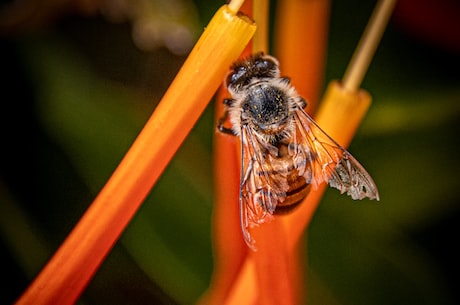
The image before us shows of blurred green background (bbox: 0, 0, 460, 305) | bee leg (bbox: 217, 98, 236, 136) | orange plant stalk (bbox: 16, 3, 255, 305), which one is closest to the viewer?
orange plant stalk (bbox: 16, 3, 255, 305)

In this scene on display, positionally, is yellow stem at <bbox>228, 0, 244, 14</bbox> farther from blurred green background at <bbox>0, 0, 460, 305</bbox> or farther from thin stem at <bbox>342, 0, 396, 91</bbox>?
blurred green background at <bbox>0, 0, 460, 305</bbox>

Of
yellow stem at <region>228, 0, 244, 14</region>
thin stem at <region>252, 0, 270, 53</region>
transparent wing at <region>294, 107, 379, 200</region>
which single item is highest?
yellow stem at <region>228, 0, 244, 14</region>

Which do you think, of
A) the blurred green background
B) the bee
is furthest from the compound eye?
the blurred green background

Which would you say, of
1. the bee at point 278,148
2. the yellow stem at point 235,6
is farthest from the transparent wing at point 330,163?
the yellow stem at point 235,6

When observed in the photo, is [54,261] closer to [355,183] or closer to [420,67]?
[355,183]

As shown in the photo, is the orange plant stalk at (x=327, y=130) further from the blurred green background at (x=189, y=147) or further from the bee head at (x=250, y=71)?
the blurred green background at (x=189, y=147)

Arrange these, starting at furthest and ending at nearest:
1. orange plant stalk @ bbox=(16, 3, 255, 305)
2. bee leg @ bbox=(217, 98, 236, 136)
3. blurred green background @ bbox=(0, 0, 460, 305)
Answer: blurred green background @ bbox=(0, 0, 460, 305) < bee leg @ bbox=(217, 98, 236, 136) < orange plant stalk @ bbox=(16, 3, 255, 305)

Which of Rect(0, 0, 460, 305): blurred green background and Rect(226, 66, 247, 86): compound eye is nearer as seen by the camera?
Rect(226, 66, 247, 86): compound eye
